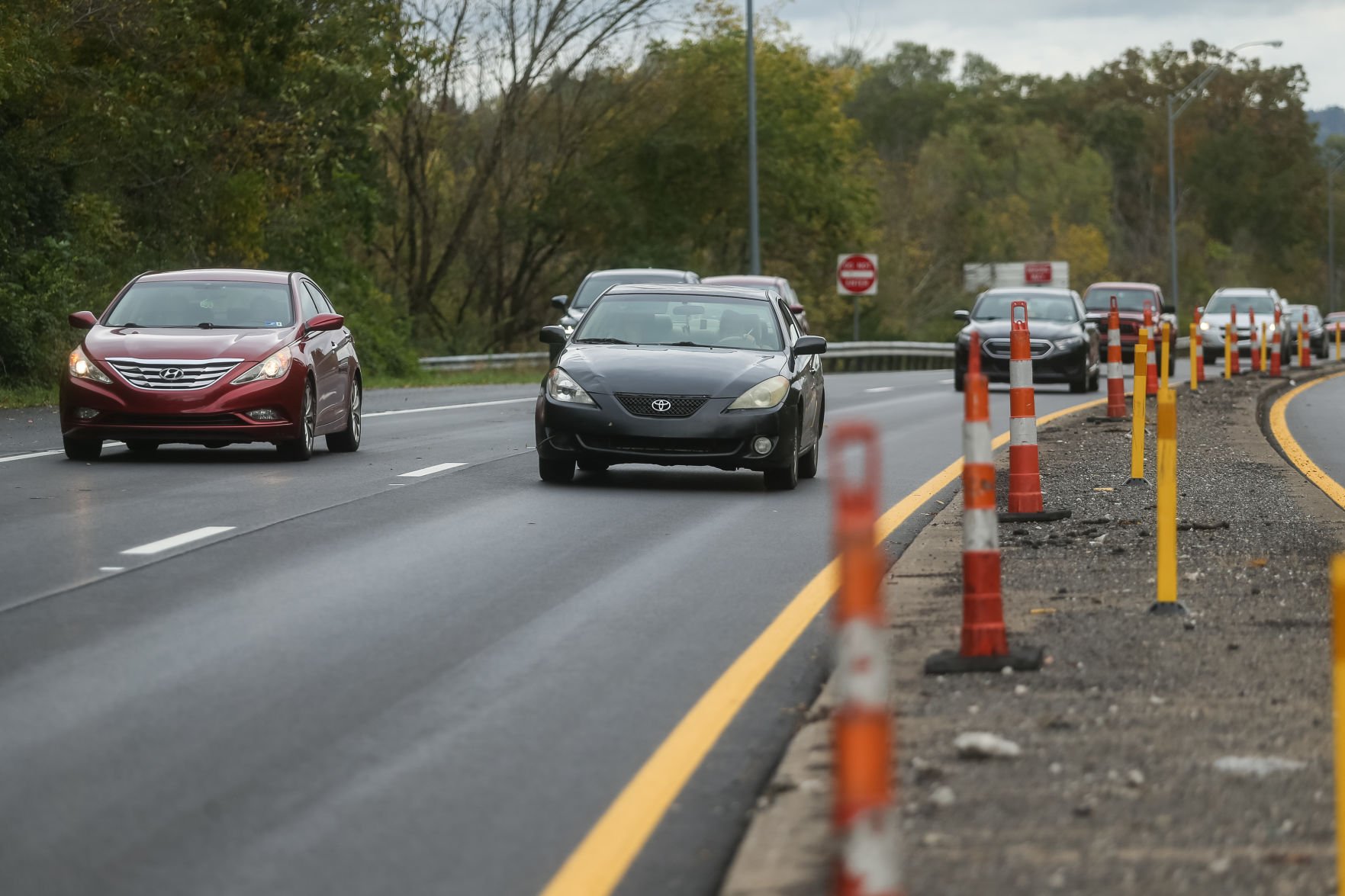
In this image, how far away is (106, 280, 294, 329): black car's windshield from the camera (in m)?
17.5

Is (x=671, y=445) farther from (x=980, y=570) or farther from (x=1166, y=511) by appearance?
(x=980, y=570)

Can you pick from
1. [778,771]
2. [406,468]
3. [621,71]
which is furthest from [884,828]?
[621,71]

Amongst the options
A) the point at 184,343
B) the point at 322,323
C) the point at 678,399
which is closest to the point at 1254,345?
the point at 322,323

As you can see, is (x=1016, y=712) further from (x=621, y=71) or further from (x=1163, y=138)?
(x=1163, y=138)

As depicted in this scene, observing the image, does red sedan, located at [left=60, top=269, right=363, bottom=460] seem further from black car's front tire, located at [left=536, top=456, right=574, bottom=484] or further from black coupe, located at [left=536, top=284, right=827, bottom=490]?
black car's front tire, located at [left=536, top=456, right=574, bottom=484]

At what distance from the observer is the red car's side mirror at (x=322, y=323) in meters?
17.7

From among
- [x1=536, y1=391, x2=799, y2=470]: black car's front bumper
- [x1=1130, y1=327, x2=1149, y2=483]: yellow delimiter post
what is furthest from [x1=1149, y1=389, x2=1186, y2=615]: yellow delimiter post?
[x1=1130, y1=327, x2=1149, y2=483]: yellow delimiter post

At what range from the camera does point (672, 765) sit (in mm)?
6430

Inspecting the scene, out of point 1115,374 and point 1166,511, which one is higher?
point 1166,511

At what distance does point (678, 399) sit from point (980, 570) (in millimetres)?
6969

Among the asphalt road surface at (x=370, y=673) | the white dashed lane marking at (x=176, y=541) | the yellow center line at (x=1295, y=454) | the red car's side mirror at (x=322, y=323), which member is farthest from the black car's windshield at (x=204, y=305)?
the yellow center line at (x=1295, y=454)

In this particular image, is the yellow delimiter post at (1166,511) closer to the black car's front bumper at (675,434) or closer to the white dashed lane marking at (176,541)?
the white dashed lane marking at (176,541)

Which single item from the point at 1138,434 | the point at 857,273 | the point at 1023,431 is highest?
the point at 857,273

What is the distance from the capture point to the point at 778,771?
246 inches
